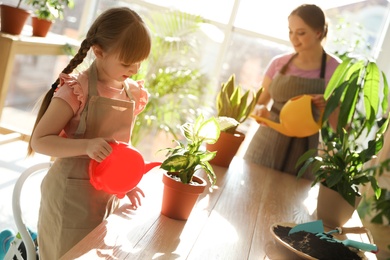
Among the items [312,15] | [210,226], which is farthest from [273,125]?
[210,226]

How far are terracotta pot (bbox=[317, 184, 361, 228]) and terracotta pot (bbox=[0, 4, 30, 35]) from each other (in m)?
2.07

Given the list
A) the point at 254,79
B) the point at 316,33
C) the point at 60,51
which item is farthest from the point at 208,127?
the point at 254,79

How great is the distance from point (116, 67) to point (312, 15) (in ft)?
4.62

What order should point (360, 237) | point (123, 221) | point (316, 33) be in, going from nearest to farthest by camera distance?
point (123, 221)
point (360, 237)
point (316, 33)

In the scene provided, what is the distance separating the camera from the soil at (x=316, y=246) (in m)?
1.39

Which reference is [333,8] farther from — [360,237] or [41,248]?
[41,248]

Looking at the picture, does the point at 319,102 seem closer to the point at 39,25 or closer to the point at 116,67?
the point at 116,67

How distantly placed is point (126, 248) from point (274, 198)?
906 millimetres

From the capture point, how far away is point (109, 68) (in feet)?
5.12

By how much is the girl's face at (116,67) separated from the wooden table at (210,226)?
0.36 meters

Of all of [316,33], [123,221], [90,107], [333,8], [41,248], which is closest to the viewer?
[123,221]

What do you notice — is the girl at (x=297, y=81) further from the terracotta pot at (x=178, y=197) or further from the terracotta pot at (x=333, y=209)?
the terracotta pot at (x=178, y=197)

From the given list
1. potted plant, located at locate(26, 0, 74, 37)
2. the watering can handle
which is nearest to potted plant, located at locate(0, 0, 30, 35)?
potted plant, located at locate(26, 0, 74, 37)

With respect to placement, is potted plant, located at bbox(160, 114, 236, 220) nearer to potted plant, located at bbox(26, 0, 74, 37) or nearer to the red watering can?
the red watering can
